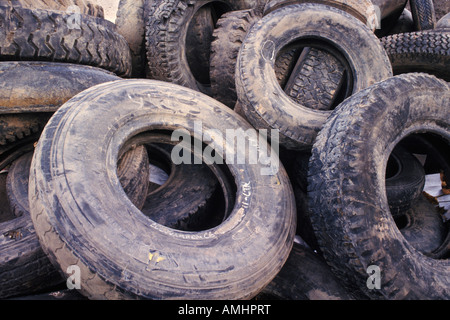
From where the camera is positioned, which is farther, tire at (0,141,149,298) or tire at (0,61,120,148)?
tire at (0,61,120,148)

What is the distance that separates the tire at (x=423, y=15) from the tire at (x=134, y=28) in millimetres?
2899

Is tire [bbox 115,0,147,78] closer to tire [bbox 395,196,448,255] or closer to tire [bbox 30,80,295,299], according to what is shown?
tire [bbox 30,80,295,299]

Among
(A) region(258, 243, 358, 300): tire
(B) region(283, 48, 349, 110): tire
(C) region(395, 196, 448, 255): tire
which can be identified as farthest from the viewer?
(B) region(283, 48, 349, 110): tire

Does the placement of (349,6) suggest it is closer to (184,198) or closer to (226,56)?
(226,56)

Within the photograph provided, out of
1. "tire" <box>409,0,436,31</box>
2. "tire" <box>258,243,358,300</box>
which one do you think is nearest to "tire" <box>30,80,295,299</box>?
"tire" <box>258,243,358,300</box>

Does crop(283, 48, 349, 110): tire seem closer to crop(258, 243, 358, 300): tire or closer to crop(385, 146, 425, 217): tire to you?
crop(385, 146, 425, 217): tire

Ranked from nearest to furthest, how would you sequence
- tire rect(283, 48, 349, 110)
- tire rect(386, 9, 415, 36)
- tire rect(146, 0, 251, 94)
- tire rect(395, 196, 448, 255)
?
tire rect(395, 196, 448, 255) < tire rect(283, 48, 349, 110) < tire rect(146, 0, 251, 94) < tire rect(386, 9, 415, 36)

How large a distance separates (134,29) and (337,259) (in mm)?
2391

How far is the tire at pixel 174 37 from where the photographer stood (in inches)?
96.3

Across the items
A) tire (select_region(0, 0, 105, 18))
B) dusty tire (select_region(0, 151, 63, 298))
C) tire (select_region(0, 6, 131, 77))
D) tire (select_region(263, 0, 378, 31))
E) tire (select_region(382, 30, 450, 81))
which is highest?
tire (select_region(263, 0, 378, 31))

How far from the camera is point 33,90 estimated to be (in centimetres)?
171

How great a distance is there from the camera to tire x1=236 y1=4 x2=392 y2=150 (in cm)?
192

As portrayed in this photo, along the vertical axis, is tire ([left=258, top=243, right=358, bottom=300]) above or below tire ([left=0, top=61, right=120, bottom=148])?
below

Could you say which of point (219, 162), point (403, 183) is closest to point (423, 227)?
point (403, 183)
